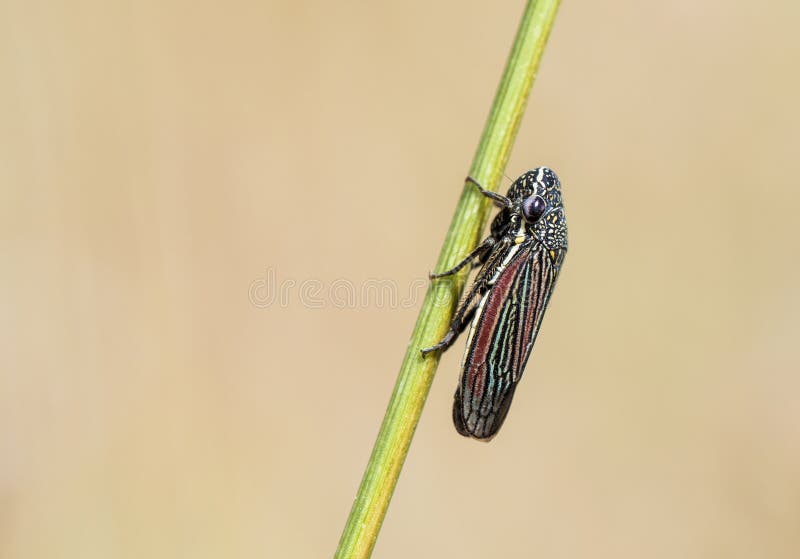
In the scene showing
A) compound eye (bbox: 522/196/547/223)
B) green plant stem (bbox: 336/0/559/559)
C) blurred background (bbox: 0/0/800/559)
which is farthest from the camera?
blurred background (bbox: 0/0/800/559)

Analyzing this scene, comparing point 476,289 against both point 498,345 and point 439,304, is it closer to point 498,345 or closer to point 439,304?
point 498,345

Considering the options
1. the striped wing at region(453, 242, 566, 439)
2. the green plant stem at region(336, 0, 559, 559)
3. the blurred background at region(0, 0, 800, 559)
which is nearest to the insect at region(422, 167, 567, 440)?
the striped wing at region(453, 242, 566, 439)

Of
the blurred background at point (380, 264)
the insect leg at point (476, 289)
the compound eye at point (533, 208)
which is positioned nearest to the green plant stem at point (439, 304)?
the insect leg at point (476, 289)

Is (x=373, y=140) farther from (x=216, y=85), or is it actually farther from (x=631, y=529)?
(x=631, y=529)

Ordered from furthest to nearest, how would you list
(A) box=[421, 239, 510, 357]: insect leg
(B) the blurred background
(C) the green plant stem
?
1. (B) the blurred background
2. (A) box=[421, 239, 510, 357]: insect leg
3. (C) the green plant stem

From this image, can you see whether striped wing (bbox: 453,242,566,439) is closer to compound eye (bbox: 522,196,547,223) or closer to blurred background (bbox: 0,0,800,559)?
compound eye (bbox: 522,196,547,223)

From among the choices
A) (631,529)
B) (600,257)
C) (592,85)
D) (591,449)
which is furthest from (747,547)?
(592,85)

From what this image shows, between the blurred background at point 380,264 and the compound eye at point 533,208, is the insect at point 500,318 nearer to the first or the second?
the compound eye at point 533,208
